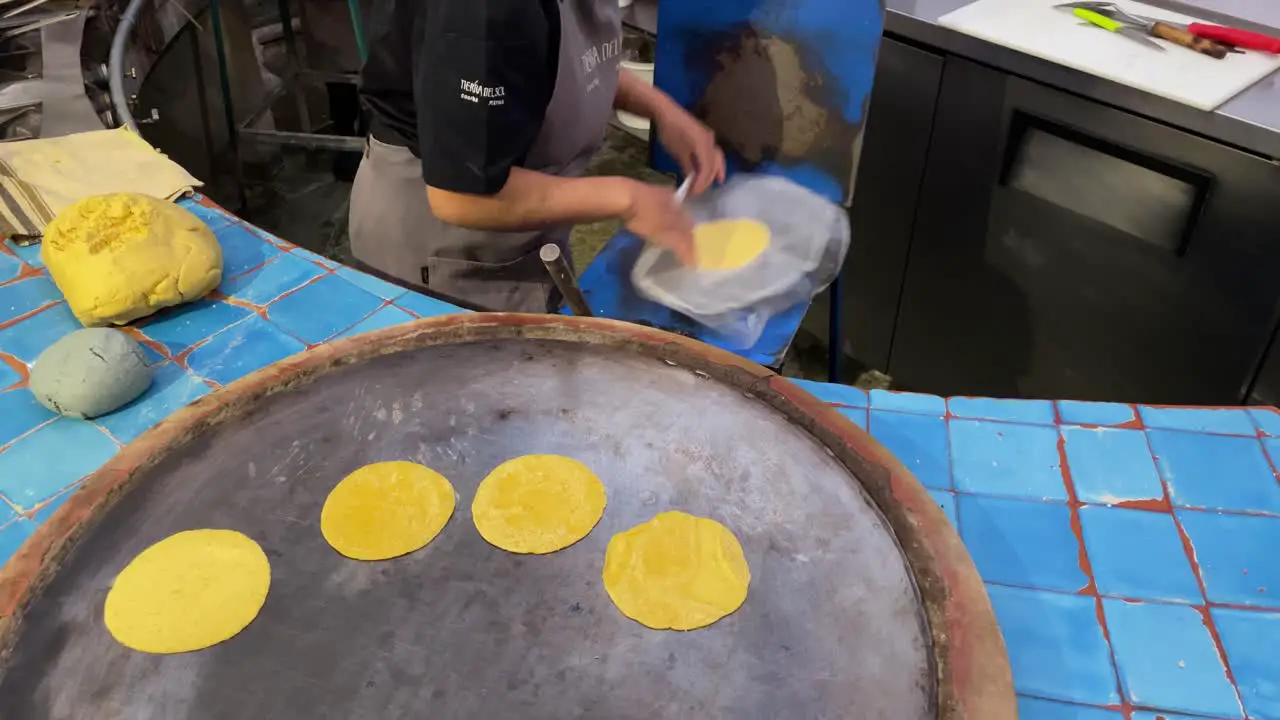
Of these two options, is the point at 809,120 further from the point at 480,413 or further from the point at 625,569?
the point at 625,569

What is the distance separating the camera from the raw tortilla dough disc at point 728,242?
154cm

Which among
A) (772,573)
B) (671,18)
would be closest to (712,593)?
(772,573)

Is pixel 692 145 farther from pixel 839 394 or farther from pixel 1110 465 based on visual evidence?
pixel 1110 465

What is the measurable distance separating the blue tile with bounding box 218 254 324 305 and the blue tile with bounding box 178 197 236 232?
6.2 inches

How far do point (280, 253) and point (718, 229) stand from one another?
74 cm

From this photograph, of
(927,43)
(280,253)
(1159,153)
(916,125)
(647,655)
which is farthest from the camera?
(916,125)

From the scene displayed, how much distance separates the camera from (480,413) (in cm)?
95

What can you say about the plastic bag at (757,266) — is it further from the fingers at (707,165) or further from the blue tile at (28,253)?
the blue tile at (28,253)

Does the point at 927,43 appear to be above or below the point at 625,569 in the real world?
above

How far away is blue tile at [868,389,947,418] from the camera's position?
117 centimetres

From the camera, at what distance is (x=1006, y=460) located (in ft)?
3.60

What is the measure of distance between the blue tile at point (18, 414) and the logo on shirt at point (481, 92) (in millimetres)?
665

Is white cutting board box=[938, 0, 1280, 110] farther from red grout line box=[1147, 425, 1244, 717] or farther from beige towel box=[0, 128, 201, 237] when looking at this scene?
beige towel box=[0, 128, 201, 237]

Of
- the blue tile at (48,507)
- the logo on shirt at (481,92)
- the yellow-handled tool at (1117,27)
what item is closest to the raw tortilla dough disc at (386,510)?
the blue tile at (48,507)
